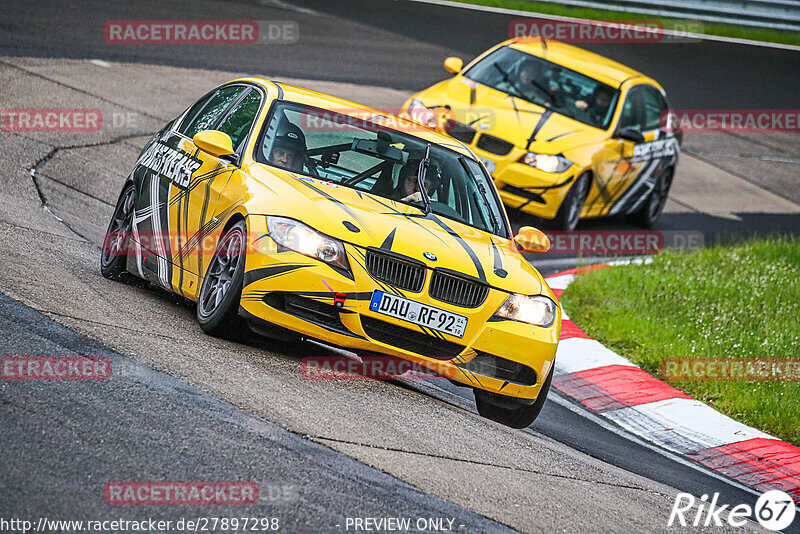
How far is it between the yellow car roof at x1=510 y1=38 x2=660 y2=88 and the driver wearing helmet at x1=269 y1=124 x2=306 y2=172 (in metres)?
7.26

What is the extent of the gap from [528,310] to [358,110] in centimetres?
206

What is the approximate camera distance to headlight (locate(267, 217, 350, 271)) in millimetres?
6449

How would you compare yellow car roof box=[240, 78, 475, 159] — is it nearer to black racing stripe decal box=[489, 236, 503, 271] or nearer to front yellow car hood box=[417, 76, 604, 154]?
black racing stripe decal box=[489, 236, 503, 271]

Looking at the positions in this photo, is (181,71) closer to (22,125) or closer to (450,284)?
(22,125)

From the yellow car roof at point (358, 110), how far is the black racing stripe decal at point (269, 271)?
5.76 ft

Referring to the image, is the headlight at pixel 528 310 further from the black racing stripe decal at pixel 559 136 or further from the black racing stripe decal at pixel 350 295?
the black racing stripe decal at pixel 559 136

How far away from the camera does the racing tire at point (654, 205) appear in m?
15.4

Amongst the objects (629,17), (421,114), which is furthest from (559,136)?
(629,17)

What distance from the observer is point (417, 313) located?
648 cm

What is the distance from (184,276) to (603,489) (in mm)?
2834

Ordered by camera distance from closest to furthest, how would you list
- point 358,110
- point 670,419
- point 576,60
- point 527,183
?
point 358,110, point 670,419, point 527,183, point 576,60

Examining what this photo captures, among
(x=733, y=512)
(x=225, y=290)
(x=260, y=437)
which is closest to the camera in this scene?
(x=260, y=437)

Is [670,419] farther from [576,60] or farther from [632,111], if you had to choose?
[576,60]

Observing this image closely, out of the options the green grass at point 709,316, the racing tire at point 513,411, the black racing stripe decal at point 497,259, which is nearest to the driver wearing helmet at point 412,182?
the black racing stripe decal at point 497,259
